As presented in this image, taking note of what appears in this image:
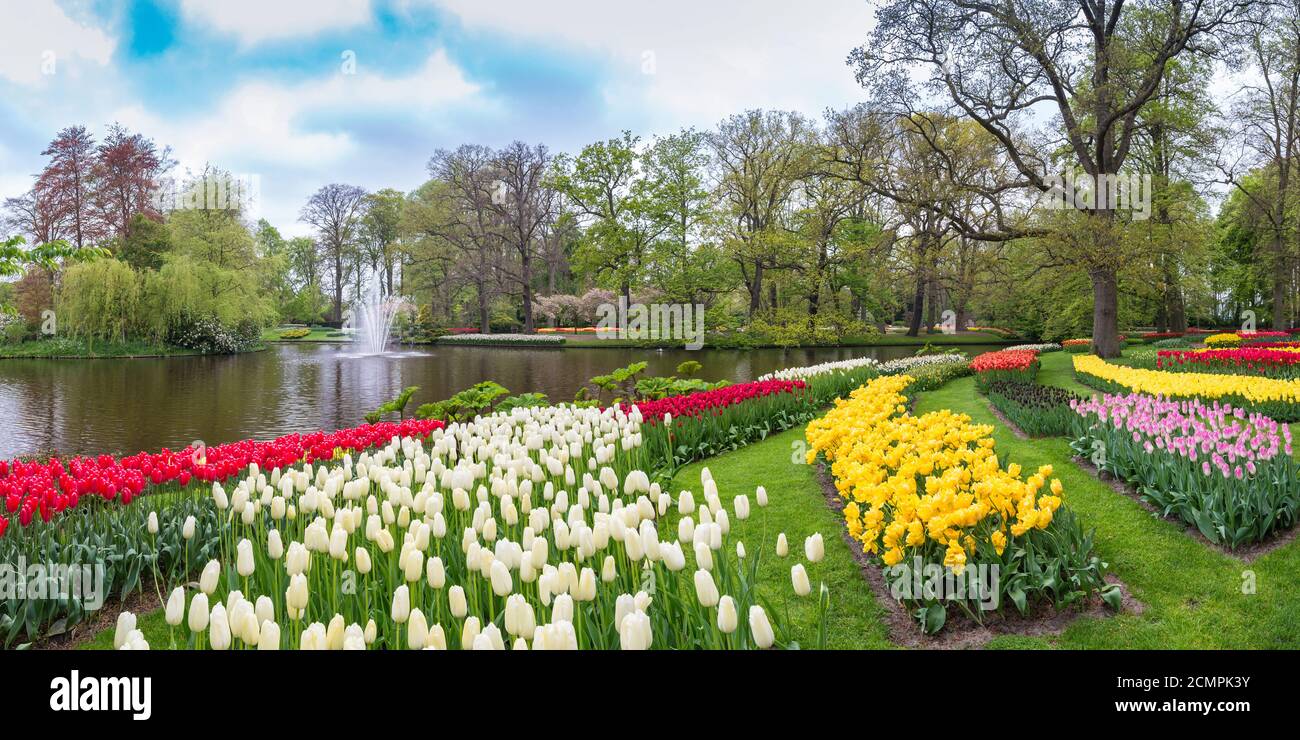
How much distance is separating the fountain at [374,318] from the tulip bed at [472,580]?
108 ft

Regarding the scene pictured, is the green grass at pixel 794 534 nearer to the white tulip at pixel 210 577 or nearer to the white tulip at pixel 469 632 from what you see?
→ the white tulip at pixel 469 632

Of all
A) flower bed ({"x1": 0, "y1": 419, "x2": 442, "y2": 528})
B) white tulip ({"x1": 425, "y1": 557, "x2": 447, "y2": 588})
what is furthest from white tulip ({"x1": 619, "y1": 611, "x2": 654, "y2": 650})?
flower bed ({"x1": 0, "y1": 419, "x2": 442, "y2": 528})

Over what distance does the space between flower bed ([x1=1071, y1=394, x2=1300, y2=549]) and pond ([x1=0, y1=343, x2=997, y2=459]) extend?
11.3 metres

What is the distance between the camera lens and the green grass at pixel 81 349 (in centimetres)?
2797

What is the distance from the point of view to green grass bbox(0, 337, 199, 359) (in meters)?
28.0

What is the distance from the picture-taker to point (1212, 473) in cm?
445

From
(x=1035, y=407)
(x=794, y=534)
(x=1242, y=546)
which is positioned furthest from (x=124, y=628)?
(x=1035, y=407)

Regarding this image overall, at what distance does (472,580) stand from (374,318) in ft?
149

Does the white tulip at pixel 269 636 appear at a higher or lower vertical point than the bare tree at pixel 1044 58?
lower

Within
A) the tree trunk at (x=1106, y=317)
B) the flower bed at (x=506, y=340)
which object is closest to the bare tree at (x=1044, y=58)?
the tree trunk at (x=1106, y=317)

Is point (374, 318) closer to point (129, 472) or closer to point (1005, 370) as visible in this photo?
point (1005, 370)
